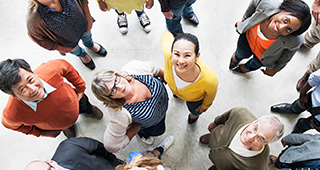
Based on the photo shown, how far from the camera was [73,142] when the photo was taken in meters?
1.56

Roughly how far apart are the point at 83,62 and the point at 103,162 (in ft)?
5.68

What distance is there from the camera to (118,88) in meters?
1.41

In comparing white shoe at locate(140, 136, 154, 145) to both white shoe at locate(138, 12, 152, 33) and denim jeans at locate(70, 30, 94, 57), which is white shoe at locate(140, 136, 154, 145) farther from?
white shoe at locate(138, 12, 152, 33)

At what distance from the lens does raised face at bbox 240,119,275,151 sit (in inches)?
51.1

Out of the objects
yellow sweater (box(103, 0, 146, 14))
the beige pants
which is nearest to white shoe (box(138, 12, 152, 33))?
yellow sweater (box(103, 0, 146, 14))

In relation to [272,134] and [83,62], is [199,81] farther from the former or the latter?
[83,62]

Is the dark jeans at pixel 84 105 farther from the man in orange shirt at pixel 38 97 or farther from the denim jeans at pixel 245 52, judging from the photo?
the denim jeans at pixel 245 52

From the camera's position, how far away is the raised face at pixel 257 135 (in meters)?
1.30

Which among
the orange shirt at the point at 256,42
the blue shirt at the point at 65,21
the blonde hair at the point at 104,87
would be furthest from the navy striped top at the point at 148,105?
the orange shirt at the point at 256,42

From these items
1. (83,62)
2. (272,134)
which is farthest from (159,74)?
(83,62)

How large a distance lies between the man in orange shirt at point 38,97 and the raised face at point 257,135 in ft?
5.54

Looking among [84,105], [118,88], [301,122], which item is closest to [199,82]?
[118,88]

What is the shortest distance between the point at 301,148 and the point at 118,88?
179 centimetres

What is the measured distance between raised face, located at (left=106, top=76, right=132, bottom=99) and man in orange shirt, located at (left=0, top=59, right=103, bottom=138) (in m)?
0.62
